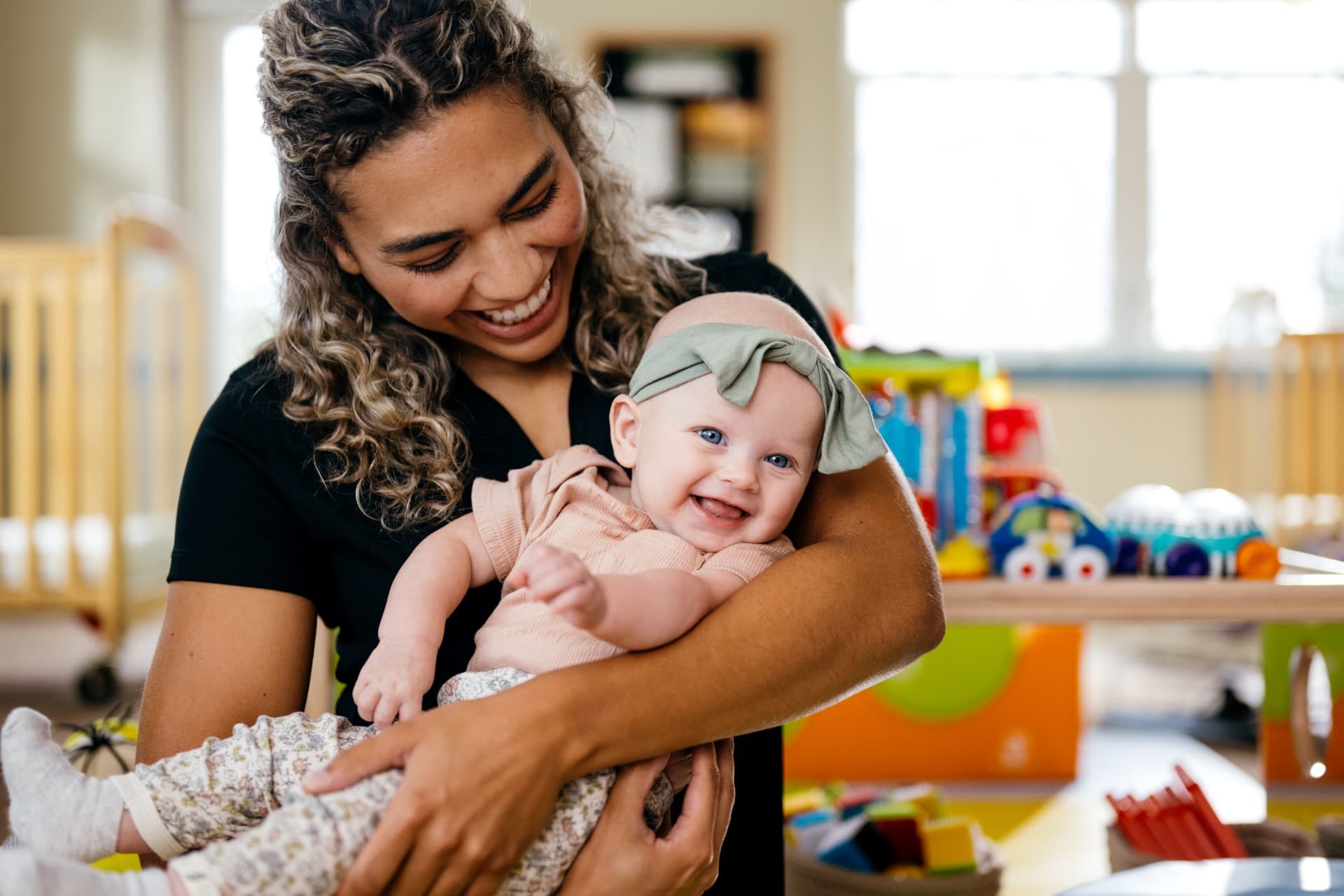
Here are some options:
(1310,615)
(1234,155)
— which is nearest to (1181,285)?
(1234,155)

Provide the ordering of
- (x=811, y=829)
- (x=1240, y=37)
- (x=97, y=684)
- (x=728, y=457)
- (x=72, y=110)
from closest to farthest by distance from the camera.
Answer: (x=728, y=457) → (x=811, y=829) → (x=97, y=684) → (x=72, y=110) → (x=1240, y=37)

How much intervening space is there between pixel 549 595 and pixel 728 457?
23 centimetres

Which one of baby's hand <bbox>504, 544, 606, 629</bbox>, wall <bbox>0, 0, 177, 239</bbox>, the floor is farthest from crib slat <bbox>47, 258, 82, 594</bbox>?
baby's hand <bbox>504, 544, 606, 629</bbox>

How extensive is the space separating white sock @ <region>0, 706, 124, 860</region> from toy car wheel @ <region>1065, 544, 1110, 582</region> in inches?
54.6

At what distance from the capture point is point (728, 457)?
3.20 ft

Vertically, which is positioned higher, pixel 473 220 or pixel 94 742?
pixel 473 220

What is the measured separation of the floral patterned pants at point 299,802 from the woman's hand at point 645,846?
0.01 meters

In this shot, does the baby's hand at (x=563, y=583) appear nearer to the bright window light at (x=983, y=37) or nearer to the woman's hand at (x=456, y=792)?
the woman's hand at (x=456, y=792)

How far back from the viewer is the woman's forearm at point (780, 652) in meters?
0.89

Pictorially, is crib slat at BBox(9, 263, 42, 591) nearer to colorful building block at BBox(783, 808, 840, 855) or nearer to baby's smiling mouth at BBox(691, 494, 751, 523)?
colorful building block at BBox(783, 808, 840, 855)

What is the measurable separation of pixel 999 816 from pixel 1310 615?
865 mm

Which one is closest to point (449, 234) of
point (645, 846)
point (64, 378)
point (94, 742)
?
point (645, 846)

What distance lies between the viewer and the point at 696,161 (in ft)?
15.6

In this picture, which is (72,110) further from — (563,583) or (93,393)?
(563,583)
